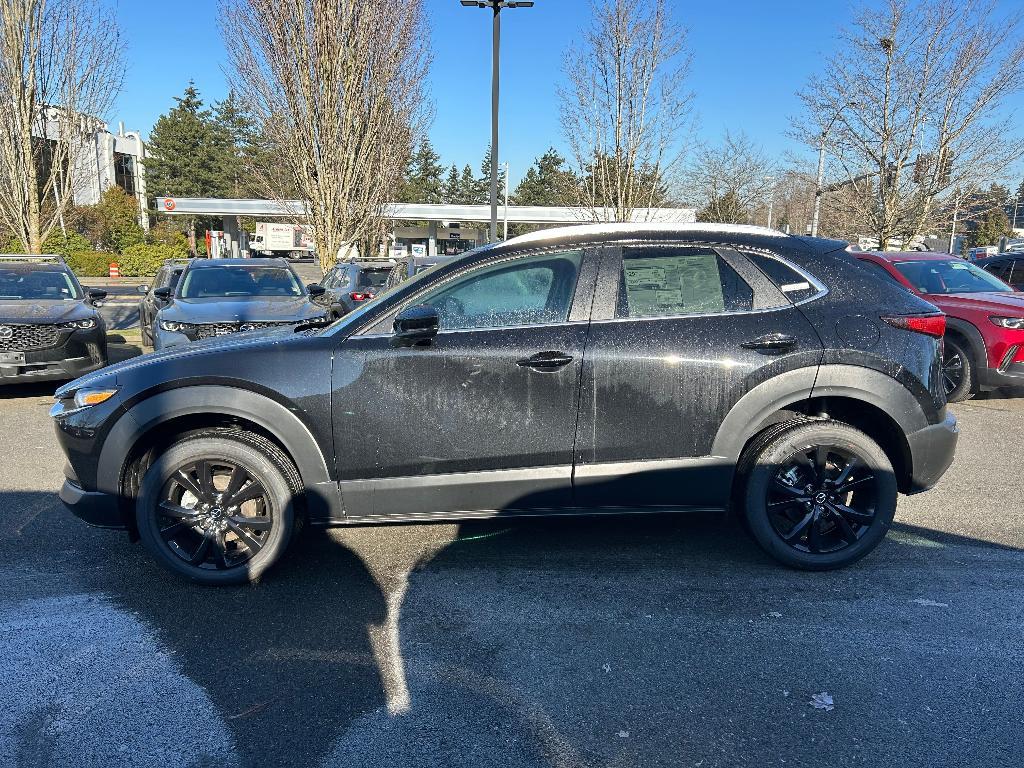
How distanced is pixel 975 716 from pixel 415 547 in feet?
9.16

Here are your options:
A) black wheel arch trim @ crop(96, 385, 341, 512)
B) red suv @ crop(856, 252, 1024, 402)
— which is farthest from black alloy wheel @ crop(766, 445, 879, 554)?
red suv @ crop(856, 252, 1024, 402)

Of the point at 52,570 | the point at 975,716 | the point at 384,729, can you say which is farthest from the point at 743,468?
the point at 52,570

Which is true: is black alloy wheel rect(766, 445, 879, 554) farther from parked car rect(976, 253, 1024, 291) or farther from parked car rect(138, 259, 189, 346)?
parked car rect(976, 253, 1024, 291)

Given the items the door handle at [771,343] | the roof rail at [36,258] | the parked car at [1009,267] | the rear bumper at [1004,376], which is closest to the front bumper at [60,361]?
the roof rail at [36,258]

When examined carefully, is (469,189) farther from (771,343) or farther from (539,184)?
(771,343)

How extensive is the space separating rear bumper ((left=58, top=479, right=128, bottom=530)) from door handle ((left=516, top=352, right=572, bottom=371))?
2.17m

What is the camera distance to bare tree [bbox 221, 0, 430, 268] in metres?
14.6

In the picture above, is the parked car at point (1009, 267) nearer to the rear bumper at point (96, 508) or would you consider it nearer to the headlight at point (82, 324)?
the rear bumper at point (96, 508)

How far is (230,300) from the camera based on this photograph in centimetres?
937

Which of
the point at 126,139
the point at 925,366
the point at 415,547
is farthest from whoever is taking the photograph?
the point at 126,139

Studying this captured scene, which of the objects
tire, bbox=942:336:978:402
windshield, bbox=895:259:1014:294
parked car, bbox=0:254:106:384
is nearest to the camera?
parked car, bbox=0:254:106:384

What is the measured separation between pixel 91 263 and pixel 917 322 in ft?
140

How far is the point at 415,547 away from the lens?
4.26 m

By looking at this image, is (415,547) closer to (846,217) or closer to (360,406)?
(360,406)
